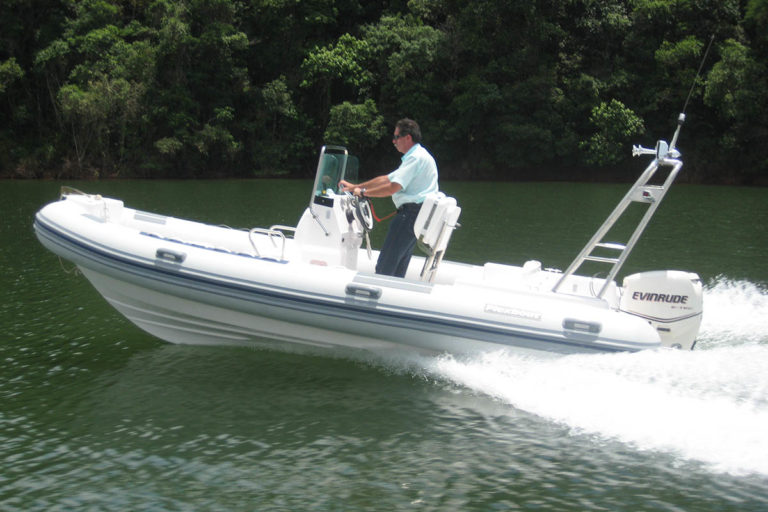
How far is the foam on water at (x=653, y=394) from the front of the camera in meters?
3.95

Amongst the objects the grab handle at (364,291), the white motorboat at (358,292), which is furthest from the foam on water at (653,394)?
the grab handle at (364,291)

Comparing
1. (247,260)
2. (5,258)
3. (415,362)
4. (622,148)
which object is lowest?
(5,258)

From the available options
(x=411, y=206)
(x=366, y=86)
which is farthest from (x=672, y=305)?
(x=366, y=86)

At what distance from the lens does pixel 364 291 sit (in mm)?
5062

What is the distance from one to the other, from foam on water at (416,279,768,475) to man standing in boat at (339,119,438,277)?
80 centimetres

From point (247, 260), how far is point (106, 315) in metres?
2.36

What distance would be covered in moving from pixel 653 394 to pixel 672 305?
795 millimetres

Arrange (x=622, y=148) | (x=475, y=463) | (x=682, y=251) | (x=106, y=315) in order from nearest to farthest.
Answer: (x=475, y=463), (x=106, y=315), (x=682, y=251), (x=622, y=148)

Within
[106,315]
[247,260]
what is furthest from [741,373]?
[106,315]

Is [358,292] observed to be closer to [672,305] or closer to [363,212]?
[363,212]

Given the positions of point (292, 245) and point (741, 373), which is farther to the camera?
point (292, 245)

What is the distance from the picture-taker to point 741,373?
14.3ft

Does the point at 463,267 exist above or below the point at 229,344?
above

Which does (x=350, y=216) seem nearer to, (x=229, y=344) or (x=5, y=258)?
(x=229, y=344)
